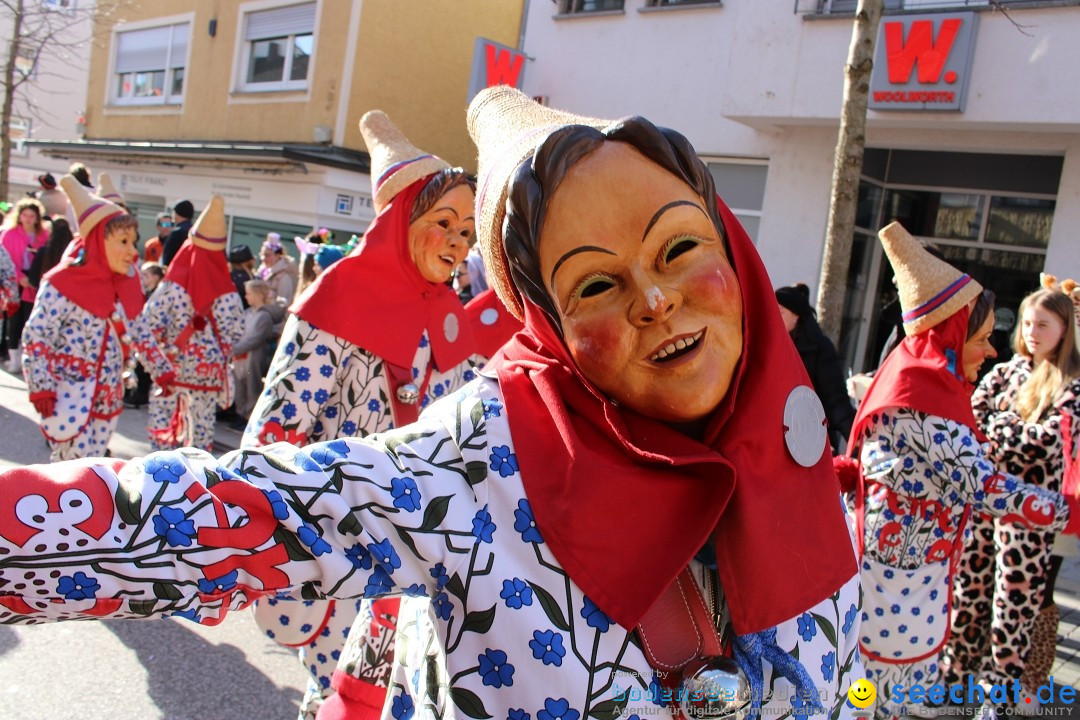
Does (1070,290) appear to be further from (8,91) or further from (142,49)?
(142,49)

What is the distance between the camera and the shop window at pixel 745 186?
11.4 m

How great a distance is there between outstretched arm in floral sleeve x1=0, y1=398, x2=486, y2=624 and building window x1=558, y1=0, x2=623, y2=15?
487 inches

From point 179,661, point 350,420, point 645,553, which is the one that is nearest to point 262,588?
point 645,553

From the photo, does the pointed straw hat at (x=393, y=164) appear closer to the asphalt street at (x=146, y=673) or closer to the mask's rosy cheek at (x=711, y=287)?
the mask's rosy cheek at (x=711, y=287)

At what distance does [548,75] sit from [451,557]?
42.7 feet

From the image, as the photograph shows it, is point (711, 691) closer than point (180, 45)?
Yes

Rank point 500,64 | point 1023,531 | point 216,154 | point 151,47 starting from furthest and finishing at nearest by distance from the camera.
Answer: point 151,47
point 216,154
point 500,64
point 1023,531

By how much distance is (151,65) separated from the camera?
809 inches

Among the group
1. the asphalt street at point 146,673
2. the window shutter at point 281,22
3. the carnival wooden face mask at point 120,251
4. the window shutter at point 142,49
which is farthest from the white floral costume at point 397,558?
the window shutter at point 142,49

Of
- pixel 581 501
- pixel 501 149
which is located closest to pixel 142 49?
pixel 501 149

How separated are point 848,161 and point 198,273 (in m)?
5.25

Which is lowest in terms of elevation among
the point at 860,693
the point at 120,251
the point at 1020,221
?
the point at 860,693

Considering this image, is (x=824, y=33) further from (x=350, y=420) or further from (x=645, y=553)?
(x=645, y=553)

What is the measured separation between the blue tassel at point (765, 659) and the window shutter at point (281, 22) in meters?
16.7
